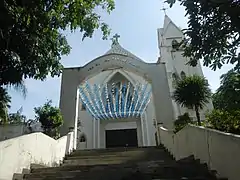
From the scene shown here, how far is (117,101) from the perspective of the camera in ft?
49.2

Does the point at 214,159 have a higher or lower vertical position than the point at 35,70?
lower

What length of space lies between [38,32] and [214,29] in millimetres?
4555

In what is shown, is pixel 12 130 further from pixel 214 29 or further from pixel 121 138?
pixel 214 29

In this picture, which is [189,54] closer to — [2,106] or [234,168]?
[234,168]

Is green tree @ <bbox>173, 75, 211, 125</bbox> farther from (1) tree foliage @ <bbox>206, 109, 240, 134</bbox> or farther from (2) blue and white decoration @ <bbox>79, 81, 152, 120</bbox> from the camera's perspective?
(2) blue and white decoration @ <bbox>79, 81, 152, 120</bbox>

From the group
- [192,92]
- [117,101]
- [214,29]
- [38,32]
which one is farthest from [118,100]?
[214,29]

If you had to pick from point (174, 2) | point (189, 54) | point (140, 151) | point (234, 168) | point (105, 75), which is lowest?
point (234, 168)

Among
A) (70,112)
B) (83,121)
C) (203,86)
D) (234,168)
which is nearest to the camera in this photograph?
(234,168)

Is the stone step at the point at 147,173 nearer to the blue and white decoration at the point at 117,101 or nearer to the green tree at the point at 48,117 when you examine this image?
the green tree at the point at 48,117

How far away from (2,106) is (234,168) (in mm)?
9591

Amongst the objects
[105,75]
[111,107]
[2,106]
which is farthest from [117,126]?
[2,106]

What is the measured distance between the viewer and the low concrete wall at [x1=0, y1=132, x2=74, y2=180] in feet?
13.3

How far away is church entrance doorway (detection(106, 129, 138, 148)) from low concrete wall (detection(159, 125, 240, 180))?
9.72 m

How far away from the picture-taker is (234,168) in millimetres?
3402
